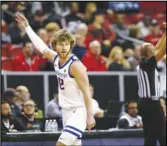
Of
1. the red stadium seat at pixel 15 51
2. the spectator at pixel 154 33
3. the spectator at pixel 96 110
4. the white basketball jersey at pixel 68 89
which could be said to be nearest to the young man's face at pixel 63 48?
the white basketball jersey at pixel 68 89

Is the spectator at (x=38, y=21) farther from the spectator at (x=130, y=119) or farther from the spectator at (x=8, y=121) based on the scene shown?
the spectator at (x=8, y=121)

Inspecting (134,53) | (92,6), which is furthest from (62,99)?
(92,6)

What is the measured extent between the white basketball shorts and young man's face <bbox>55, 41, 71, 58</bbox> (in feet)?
2.39

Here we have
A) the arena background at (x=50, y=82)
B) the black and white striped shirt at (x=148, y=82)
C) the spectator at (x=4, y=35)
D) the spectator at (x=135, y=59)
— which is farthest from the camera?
the spectator at (x=135, y=59)

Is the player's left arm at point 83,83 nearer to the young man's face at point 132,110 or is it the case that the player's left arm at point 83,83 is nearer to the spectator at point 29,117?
the spectator at point 29,117

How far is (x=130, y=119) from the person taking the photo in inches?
534

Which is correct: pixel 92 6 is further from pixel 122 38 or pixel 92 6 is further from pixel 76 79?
pixel 76 79

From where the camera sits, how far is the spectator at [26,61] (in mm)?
14961

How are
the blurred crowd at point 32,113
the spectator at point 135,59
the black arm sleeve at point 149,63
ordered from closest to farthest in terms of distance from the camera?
1. the black arm sleeve at point 149,63
2. the blurred crowd at point 32,113
3. the spectator at point 135,59

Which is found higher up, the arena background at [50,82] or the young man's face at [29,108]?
the arena background at [50,82]

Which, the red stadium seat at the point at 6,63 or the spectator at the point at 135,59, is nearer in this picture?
the red stadium seat at the point at 6,63

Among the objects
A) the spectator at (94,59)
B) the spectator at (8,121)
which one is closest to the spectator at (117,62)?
the spectator at (94,59)

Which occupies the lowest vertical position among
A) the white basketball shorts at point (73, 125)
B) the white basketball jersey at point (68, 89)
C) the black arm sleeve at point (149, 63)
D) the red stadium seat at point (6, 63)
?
the white basketball shorts at point (73, 125)

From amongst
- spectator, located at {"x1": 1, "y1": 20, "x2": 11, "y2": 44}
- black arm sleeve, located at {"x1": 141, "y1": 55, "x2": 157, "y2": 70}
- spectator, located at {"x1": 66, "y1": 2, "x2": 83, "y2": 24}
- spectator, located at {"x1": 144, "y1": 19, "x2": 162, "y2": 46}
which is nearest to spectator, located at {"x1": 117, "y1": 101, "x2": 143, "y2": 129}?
black arm sleeve, located at {"x1": 141, "y1": 55, "x2": 157, "y2": 70}
